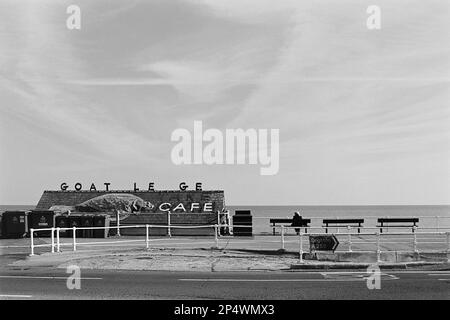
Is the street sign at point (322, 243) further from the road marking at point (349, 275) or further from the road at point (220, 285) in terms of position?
the road marking at point (349, 275)

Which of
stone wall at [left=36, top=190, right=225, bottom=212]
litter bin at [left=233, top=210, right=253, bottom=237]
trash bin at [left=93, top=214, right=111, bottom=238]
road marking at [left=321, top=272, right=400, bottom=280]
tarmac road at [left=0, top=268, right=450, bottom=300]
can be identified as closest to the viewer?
A: tarmac road at [left=0, top=268, right=450, bottom=300]

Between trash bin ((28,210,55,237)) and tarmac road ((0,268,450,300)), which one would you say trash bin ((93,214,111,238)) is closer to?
trash bin ((28,210,55,237))

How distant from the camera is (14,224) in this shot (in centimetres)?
2500

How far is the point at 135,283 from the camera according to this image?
12531 mm

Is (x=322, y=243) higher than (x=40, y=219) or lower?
lower

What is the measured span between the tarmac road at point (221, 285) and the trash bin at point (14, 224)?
33.7ft

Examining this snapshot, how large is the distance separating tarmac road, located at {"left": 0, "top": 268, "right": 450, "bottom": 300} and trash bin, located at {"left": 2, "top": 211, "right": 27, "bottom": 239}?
10.3 metres

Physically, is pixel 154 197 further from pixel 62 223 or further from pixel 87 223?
pixel 62 223

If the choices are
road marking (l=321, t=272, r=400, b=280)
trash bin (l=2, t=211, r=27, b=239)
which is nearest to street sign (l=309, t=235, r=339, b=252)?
road marking (l=321, t=272, r=400, b=280)

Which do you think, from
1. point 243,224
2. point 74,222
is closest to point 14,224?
point 74,222

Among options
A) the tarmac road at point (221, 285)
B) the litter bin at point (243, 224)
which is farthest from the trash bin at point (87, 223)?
the tarmac road at point (221, 285)

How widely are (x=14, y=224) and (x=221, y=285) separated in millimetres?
15760

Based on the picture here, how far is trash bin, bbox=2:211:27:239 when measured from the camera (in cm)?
2491

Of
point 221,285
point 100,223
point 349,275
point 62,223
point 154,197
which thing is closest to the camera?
point 221,285
